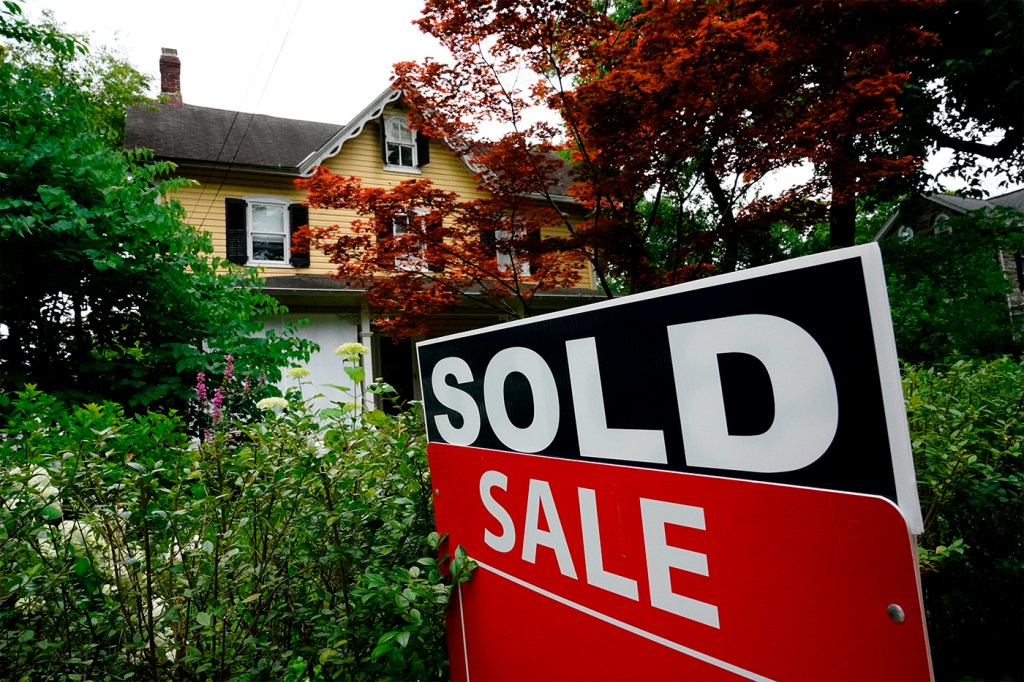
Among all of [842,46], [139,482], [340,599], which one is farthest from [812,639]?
[842,46]

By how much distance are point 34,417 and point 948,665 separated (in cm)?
435

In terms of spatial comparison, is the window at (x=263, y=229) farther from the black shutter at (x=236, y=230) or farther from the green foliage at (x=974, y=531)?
the green foliage at (x=974, y=531)

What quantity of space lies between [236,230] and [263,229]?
0.56m

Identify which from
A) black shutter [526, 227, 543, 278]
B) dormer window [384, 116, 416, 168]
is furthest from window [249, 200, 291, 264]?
black shutter [526, 227, 543, 278]

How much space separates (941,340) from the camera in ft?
30.5

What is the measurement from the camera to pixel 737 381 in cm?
98

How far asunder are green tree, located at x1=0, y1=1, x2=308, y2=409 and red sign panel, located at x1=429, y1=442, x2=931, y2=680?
14.4 ft

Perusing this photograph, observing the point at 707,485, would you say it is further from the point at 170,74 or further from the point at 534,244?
the point at 170,74

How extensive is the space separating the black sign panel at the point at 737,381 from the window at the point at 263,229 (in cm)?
1179

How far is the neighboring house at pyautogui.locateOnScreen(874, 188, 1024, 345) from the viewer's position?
1018 centimetres

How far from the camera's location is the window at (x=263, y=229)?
11.9 metres

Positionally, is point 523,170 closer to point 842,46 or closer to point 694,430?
point 842,46

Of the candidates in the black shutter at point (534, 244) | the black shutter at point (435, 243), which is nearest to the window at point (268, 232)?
the black shutter at point (435, 243)

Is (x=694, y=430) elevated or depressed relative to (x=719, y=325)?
depressed
